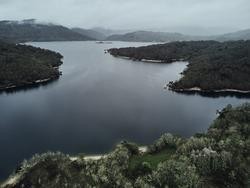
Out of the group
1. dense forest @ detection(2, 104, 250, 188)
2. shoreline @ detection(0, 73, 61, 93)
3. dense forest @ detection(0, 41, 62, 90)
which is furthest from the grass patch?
dense forest @ detection(0, 41, 62, 90)

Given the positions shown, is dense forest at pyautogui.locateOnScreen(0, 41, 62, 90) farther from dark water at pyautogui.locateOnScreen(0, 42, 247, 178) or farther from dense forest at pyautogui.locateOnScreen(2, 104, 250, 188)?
dense forest at pyautogui.locateOnScreen(2, 104, 250, 188)

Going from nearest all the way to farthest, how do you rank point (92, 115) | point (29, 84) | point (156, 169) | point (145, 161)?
point (156, 169), point (145, 161), point (92, 115), point (29, 84)

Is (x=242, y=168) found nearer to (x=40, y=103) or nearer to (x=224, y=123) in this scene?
(x=224, y=123)

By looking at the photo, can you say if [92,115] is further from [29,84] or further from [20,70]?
[20,70]

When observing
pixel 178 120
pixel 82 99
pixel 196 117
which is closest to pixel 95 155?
pixel 178 120

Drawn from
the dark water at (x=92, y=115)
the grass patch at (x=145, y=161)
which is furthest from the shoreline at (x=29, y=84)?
the grass patch at (x=145, y=161)

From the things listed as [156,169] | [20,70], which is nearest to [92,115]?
[156,169]
